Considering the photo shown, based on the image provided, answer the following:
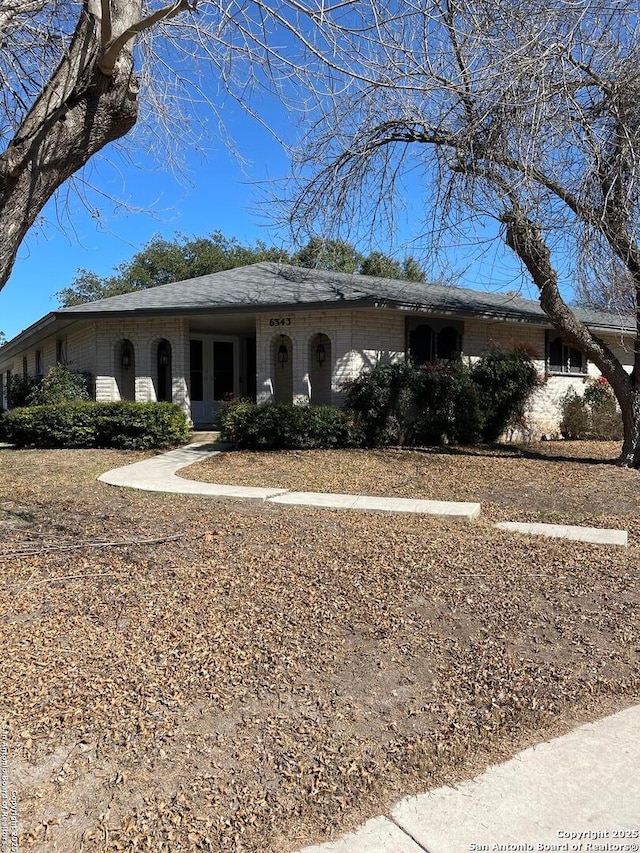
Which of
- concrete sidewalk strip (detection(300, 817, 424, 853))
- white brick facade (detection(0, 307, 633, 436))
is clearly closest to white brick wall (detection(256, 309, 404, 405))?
white brick facade (detection(0, 307, 633, 436))

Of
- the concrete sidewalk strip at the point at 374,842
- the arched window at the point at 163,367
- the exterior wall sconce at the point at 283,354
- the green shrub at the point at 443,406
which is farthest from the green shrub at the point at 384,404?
the concrete sidewalk strip at the point at 374,842

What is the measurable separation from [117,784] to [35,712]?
73cm

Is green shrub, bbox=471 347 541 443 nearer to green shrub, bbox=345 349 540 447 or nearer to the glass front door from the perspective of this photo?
green shrub, bbox=345 349 540 447

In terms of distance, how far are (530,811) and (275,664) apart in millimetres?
1505

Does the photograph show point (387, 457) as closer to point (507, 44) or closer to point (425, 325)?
point (425, 325)

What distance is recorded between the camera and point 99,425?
13344mm

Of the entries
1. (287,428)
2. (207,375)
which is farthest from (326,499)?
(207,375)

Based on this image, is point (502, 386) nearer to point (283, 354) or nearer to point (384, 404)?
point (384, 404)

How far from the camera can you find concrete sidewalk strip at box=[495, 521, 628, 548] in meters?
6.11

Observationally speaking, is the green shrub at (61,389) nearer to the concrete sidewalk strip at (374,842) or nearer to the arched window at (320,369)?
the arched window at (320,369)

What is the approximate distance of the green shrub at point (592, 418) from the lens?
16.5m

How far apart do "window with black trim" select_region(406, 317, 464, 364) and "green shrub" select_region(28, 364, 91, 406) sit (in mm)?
8043

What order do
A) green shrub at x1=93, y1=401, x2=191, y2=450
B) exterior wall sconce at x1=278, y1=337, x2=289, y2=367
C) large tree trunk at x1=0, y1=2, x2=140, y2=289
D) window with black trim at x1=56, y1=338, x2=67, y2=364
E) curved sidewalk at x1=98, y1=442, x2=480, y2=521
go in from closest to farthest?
large tree trunk at x1=0, y1=2, x2=140, y2=289
curved sidewalk at x1=98, y1=442, x2=480, y2=521
green shrub at x1=93, y1=401, x2=191, y2=450
exterior wall sconce at x1=278, y1=337, x2=289, y2=367
window with black trim at x1=56, y1=338, x2=67, y2=364

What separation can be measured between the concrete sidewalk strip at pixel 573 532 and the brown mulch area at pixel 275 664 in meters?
0.34
